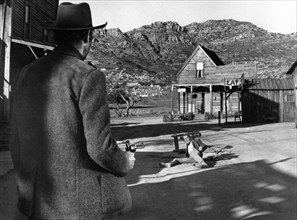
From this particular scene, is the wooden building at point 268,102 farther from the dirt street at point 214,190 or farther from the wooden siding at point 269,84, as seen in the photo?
the dirt street at point 214,190

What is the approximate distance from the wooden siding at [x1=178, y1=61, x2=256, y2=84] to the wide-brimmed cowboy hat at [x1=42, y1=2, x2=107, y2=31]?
32338 mm

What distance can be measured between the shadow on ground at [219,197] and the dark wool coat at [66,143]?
3278 mm

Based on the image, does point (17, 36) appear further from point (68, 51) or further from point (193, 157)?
point (68, 51)

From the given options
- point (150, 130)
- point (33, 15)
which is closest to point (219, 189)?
point (33, 15)

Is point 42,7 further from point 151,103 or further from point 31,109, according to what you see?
point 151,103

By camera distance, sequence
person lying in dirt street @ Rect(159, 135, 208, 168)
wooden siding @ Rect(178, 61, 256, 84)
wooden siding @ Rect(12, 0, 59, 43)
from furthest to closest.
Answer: wooden siding @ Rect(178, 61, 256, 84) < wooden siding @ Rect(12, 0, 59, 43) < person lying in dirt street @ Rect(159, 135, 208, 168)

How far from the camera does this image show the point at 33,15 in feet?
49.7

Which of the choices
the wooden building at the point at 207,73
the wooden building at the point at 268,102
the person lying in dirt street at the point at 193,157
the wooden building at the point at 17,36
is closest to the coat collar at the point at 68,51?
the person lying in dirt street at the point at 193,157

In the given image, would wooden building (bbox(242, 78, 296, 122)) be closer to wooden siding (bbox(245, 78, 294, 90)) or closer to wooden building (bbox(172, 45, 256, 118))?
wooden siding (bbox(245, 78, 294, 90))

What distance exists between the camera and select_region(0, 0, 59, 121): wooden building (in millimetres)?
12008

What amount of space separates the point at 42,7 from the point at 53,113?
16.1 m

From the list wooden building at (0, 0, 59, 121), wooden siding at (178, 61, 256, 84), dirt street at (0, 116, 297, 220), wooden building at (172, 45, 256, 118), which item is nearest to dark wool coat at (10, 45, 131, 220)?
dirt street at (0, 116, 297, 220)

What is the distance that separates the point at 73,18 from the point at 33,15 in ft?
47.8

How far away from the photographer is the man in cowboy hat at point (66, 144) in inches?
66.9
